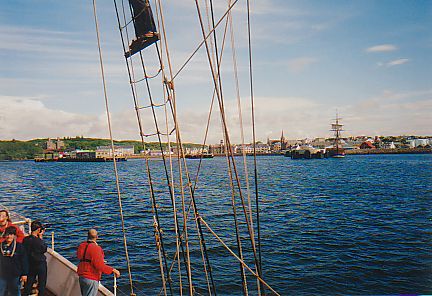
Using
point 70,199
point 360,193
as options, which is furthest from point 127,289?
point 360,193

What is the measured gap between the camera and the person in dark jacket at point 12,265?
459 centimetres

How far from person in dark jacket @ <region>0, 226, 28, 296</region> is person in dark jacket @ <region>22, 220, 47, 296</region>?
0.22 meters

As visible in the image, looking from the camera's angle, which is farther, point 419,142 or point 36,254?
point 419,142

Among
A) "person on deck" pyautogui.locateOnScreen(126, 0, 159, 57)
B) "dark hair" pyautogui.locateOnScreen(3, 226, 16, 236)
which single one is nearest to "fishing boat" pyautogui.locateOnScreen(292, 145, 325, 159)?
"person on deck" pyautogui.locateOnScreen(126, 0, 159, 57)

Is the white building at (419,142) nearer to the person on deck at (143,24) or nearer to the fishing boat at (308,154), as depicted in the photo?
the fishing boat at (308,154)

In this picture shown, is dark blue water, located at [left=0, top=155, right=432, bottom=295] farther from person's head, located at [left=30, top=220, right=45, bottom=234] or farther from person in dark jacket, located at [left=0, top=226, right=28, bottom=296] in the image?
person's head, located at [left=30, top=220, right=45, bottom=234]

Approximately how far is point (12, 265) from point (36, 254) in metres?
0.38

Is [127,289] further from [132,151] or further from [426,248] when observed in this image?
[132,151]

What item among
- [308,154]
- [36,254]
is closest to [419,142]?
A: [308,154]

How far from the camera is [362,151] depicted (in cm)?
15575

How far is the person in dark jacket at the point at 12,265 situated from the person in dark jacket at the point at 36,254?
221mm

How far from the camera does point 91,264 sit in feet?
15.2

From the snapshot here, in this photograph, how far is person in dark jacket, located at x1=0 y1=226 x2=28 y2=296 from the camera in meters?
4.59

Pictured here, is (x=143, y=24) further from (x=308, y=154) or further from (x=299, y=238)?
(x=308, y=154)
